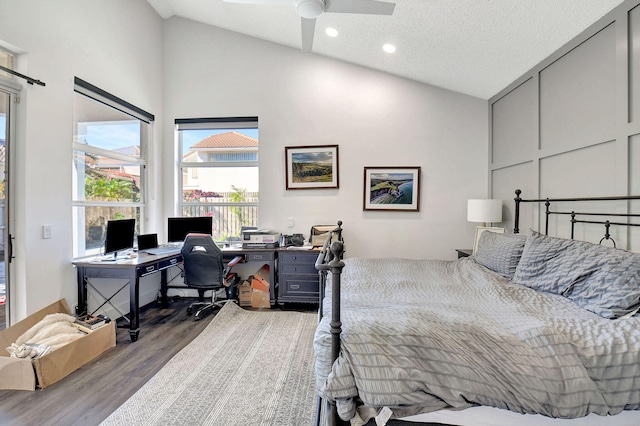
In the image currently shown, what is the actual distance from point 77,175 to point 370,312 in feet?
10.8

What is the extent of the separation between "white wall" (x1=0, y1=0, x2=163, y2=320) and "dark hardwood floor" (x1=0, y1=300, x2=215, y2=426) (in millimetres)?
762

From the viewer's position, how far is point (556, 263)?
1.96m

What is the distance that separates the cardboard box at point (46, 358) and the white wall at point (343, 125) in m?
1.98

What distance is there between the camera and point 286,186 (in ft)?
13.3

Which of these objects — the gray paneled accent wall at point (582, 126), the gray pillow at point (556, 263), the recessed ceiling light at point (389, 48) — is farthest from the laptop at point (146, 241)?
the gray paneled accent wall at point (582, 126)

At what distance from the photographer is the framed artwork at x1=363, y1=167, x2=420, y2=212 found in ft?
12.8

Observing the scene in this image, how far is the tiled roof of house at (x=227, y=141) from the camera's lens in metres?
4.23

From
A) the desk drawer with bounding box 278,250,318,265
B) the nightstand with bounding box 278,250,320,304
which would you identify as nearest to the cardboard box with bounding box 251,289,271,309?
the nightstand with bounding box 278,250,320,304

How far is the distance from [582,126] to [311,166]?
9.10 ft

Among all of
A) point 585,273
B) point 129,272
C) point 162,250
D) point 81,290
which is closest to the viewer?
point 585,273

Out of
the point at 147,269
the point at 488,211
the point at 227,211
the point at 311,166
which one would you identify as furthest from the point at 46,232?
the point at 488,211

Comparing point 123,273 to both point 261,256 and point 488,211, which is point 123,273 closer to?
point 261,256

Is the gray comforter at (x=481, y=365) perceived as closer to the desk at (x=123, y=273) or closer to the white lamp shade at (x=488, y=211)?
the white lamp shade at (x=488, y=211)

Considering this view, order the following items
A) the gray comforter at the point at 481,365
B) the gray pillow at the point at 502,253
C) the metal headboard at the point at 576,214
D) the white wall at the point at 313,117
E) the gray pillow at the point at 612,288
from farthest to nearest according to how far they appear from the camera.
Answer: the white wall at the point at 313,117 < the gray pillow at the point at 502,253 < the metal headboard at the point at 576,214 < the gray pillow at the point at 612,288 < the gray comforter at the point at 481,365
